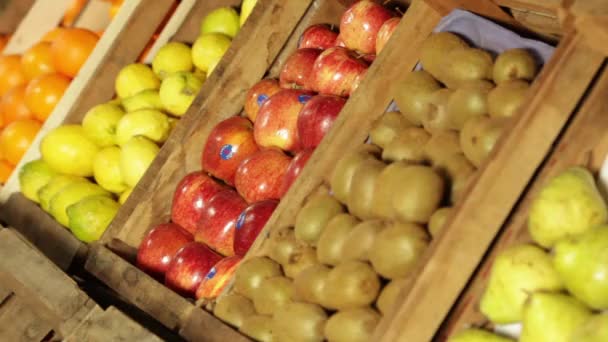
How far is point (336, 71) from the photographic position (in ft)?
8.25

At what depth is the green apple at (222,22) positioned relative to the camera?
327 cm

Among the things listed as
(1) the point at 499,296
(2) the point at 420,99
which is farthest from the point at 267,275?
(1) the point at 499,296

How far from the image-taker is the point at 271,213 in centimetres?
231

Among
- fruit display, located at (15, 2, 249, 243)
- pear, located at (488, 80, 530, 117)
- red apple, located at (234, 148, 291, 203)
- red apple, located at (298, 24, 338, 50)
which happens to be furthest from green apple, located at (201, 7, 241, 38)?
pear, located at (488, 80, 530, 117)

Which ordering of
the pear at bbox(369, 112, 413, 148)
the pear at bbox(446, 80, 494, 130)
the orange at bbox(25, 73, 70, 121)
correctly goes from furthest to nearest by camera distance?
the orange at bbox(25, 73, 70, 121) → the pear at bbox(369, 112, 413, 148) → the pear at bbox(446, 80, 494, 130)

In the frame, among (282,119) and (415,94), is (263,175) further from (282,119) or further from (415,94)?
(415,94)

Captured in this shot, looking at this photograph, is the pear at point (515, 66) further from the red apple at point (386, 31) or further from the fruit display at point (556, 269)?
the red apple at point (386, 31)

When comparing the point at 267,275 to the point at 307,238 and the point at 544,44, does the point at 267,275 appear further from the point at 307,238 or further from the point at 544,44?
the point at 544,44

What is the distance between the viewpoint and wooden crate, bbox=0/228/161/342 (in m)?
2.10

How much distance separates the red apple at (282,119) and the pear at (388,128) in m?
0.55

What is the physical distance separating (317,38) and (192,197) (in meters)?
0.64

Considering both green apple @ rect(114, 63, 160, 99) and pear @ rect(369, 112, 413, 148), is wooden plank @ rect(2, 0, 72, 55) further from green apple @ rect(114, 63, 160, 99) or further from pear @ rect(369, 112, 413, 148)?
pear @ rect(369, 112, 413, 148)

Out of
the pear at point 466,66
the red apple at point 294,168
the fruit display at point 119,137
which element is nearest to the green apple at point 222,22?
the fruit display at point 119,137

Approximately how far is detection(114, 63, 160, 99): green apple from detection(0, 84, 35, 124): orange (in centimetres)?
62
